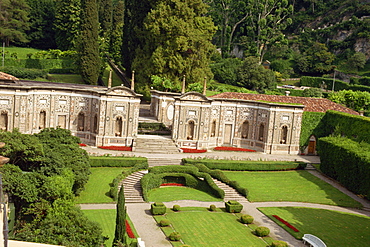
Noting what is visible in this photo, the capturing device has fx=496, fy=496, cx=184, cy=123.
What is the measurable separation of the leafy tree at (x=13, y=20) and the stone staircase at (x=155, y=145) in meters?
52.7

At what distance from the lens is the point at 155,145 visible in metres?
51.2

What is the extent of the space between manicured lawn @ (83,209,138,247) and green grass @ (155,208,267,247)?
10.5 feet

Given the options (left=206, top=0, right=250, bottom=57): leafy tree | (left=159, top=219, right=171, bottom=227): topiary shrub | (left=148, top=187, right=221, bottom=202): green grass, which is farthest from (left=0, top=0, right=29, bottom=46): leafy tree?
(left=159, top=219, right=171, bottom=227): topiary shrub

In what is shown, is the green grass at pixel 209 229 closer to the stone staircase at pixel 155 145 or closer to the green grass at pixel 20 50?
the stone staircase at pixel 155 145

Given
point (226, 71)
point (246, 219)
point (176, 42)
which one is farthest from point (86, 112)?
point (226, 71)

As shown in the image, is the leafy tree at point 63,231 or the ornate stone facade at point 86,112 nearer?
the leafy tree at point 63,231

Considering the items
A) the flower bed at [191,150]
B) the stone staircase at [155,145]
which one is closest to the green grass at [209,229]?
the stone staircase at [155,145]

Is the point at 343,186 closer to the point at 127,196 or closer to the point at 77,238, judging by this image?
the point at 127,196

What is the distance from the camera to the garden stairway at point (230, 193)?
41.2 meters

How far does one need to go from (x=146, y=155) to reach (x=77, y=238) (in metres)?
21.9

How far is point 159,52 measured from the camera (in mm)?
63188

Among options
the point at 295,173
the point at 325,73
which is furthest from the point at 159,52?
the point at 325,73

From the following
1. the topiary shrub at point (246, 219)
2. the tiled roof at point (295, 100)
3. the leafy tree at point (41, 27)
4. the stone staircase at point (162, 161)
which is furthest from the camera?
the leafy tree at point (41, 27)

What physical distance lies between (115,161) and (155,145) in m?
7.50
